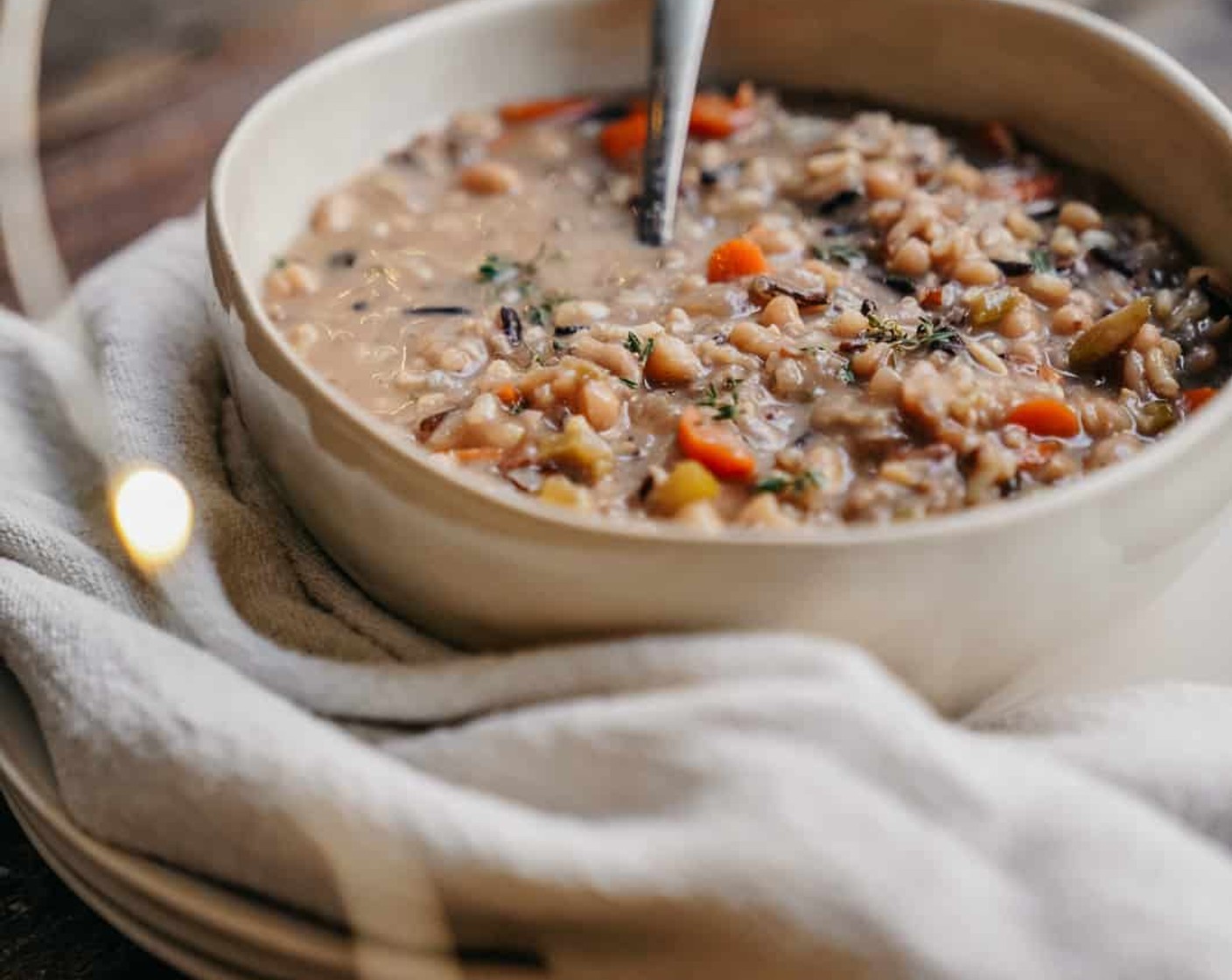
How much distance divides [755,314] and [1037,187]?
717 millimetres

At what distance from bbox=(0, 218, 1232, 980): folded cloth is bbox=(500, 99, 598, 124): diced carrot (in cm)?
136

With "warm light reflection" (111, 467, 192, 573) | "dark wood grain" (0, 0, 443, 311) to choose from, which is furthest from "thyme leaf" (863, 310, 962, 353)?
"dark wood grain" (0, 0, 443, 311)

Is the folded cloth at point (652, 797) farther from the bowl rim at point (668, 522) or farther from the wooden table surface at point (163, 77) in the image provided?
the wooden table surface at point (163, 77)

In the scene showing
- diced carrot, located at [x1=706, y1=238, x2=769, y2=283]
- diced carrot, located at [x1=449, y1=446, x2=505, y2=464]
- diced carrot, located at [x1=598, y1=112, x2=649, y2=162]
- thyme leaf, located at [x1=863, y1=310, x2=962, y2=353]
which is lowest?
diced carrot, located at [x1=598, y1=112, x2=649, y2=162]

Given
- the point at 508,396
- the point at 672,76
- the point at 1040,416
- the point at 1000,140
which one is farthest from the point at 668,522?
the point at 1000,140

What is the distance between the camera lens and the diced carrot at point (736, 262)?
2.32 metres

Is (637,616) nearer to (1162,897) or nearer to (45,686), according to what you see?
(1162,897)

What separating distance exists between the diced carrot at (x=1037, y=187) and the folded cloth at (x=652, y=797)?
1113 mm

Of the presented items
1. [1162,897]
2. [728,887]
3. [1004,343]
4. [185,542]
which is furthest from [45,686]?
[1004,343]

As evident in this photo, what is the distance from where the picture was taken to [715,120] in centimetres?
279

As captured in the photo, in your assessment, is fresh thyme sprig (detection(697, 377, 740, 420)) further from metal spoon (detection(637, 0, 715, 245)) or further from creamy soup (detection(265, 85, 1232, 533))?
metal spoon (detection(637, 0, 715, 245))

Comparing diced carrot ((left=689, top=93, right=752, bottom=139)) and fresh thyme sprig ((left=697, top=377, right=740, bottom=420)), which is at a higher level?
fresh thyme sprig ((left=697, top=377, right=740, bottom=420))

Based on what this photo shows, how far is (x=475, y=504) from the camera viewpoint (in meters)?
1.59

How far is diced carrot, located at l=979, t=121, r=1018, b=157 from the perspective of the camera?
275 centimetres
